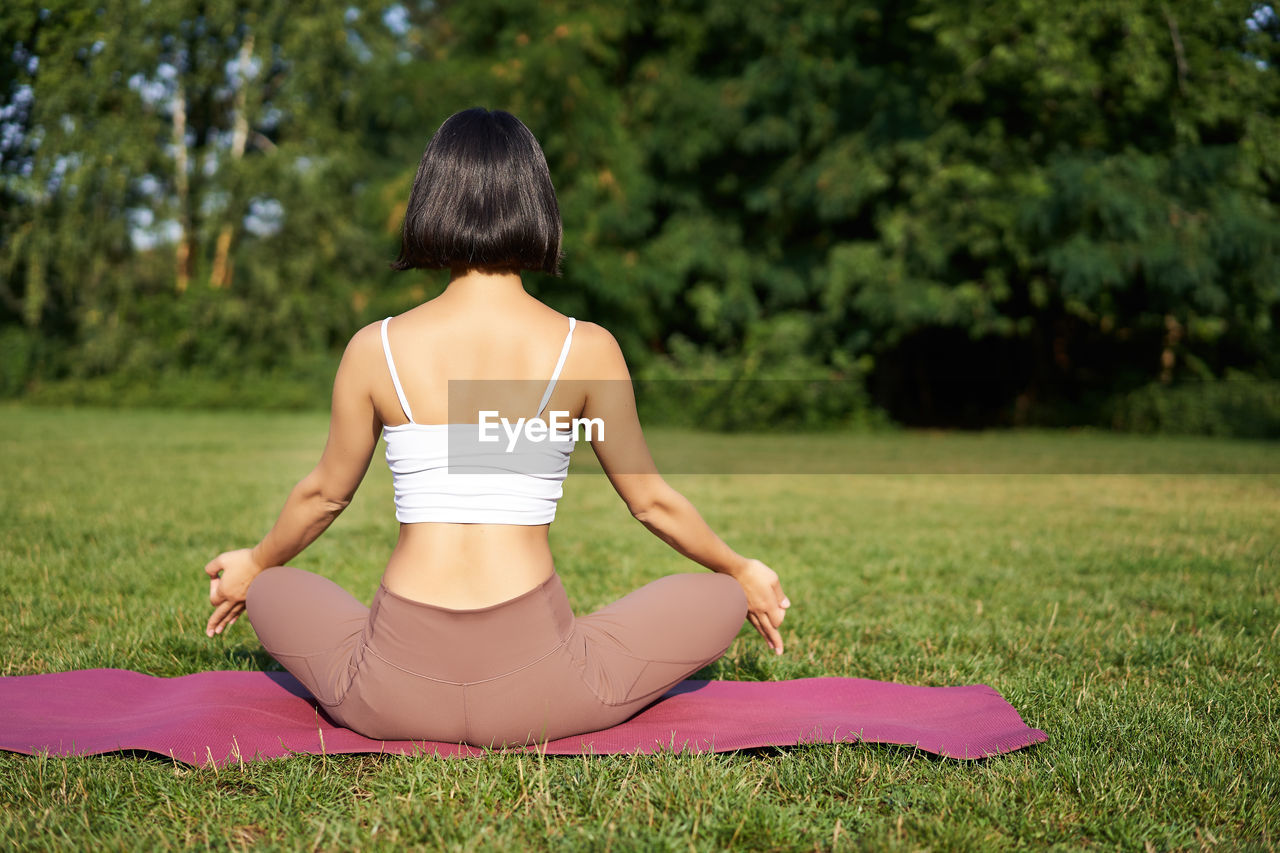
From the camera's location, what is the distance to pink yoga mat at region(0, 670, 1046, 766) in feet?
8.07

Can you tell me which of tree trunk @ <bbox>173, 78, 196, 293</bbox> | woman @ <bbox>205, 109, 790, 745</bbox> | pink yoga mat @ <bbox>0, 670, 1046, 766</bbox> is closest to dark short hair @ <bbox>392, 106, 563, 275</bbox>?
woman @ <bbox>205, 109, 790, 745</bbox>

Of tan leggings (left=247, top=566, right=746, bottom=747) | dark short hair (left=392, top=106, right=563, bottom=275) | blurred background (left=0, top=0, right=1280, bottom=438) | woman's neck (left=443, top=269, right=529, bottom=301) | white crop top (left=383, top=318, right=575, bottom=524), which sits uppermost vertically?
blurred background (left=0, top=0, right=1280, bottom=438)

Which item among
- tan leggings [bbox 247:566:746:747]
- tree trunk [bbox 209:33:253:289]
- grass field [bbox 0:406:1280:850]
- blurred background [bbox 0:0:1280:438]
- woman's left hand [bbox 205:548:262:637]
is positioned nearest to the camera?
grass field [bbox 0:406:1280:850]

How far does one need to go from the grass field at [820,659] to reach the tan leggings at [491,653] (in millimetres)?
116

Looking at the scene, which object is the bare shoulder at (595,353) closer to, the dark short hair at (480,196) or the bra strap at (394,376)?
the bra strap at (394,376)

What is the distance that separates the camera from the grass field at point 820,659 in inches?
82.3

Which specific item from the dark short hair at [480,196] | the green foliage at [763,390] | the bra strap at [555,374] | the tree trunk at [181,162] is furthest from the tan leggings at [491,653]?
the tree trunk at [181,162]

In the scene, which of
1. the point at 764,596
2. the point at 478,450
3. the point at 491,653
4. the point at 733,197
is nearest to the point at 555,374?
the point at 478,450

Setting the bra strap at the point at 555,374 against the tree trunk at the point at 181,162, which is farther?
the tree trunk at the point at 181,162

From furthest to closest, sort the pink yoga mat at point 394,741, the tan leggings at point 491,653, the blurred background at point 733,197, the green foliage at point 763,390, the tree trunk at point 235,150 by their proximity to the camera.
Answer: the tree trunk at point 235,150 → the green foliage at point 763,390 → the blurred background at point 733,197 → the pink yoga mat at point 394,741 → the tan leggings at point 491,653

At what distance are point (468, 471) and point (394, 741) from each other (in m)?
0.79

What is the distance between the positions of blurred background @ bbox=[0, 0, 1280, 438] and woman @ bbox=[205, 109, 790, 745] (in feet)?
35.7

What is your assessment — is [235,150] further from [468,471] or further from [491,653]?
[491,653]

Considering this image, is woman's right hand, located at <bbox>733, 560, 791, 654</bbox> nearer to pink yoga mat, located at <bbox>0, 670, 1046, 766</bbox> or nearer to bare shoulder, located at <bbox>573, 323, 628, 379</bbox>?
pink yoga mat, located at <bbox>0, 670, 1046, 766</bbox>
